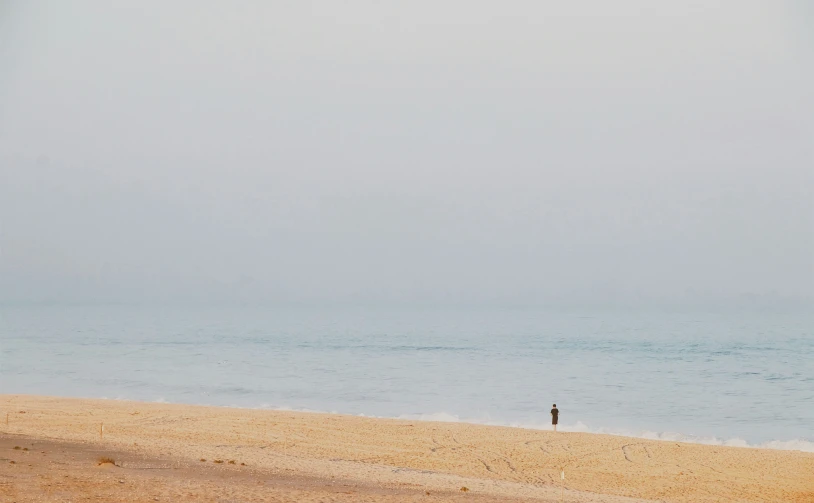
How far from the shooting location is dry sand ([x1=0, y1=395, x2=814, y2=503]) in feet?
39.8

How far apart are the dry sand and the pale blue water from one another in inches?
256

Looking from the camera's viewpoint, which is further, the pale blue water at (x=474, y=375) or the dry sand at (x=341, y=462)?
the pale blue water at (x=474, y=375)

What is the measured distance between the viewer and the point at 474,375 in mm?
52719

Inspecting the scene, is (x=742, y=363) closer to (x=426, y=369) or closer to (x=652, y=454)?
(x=426, y=369)

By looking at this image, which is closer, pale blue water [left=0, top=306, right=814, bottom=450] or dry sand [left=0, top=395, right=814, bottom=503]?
dry sand [left=0, top=395, right=814, bottom=503]

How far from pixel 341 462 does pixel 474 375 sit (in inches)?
1396

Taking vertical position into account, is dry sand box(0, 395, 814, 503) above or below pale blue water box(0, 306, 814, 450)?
above

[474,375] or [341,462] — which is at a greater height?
[341,462]

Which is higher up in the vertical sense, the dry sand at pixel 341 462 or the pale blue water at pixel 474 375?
the dry sand at pixel 341 462

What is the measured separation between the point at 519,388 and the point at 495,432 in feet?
68.8

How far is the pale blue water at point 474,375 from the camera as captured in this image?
3431 cm

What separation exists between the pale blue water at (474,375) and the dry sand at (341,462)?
21.3 feet

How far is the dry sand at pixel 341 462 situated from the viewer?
39.8 feet

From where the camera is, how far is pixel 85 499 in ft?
34.3
